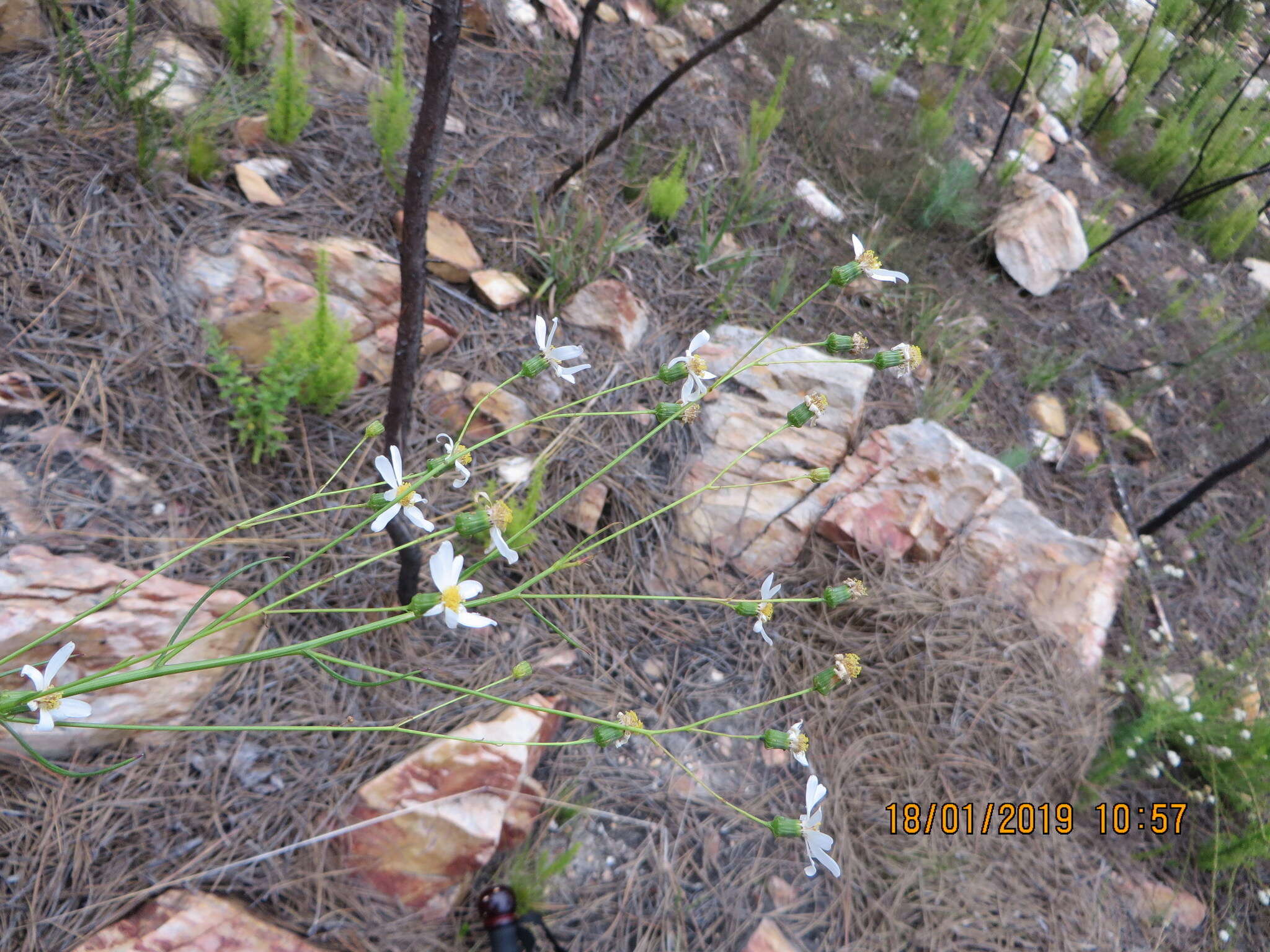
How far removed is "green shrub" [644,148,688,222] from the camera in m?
2.60

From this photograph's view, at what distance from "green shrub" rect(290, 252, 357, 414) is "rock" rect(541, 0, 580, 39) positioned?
6.32 ft

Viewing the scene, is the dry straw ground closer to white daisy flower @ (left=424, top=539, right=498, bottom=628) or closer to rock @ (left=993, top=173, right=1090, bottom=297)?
white daisy flower @ (left=424, top=539, right=498, bottom=628)

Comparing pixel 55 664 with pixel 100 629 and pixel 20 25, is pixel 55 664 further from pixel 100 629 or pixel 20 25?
pixel 20 25

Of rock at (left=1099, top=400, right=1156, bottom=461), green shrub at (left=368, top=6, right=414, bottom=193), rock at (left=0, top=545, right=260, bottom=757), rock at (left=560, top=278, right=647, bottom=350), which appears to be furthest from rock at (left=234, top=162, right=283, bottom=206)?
rock at (left=1099, top=400, right=1156, bottom=461)

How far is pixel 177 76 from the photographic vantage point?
82.0 inches

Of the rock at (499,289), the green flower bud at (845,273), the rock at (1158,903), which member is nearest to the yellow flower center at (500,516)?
the green flower bud at (845,273)

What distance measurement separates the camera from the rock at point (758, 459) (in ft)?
7.20

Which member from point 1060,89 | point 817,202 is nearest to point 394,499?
point 817,202

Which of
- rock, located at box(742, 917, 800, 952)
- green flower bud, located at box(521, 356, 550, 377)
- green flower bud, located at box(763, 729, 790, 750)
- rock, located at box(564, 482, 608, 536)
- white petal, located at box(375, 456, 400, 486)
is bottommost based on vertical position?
rock, located at box(742, 917, 800, 952)

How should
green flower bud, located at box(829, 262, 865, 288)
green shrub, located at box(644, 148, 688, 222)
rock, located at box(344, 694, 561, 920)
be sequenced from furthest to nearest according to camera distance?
green shrub, located at box(644, 148, 688, 222) < rock, located at box(344, 694, 561, 920) < green flower bud, located at box(829, 262, 865, 288)

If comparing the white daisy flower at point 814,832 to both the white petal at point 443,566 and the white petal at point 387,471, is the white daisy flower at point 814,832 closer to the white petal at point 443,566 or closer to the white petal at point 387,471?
the white petal at point 443,566

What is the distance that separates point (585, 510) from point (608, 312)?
2.29 ft

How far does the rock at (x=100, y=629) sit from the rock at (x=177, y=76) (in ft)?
4.08

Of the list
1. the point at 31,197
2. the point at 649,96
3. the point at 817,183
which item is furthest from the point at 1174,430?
the point at 31,197
